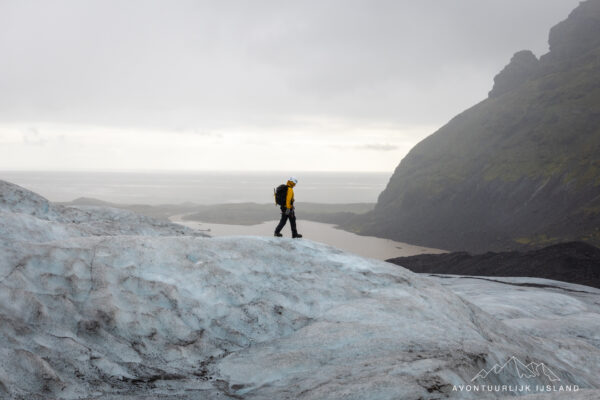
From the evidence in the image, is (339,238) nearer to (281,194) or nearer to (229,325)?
(281,194)

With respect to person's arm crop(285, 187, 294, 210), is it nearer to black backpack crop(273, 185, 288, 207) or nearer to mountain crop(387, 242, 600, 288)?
black backpack crop(273, 185, 288, 207)

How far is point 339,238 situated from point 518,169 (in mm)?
39922

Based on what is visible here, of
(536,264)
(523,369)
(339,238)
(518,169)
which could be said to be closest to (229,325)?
(523,369)

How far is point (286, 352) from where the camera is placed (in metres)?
9.75

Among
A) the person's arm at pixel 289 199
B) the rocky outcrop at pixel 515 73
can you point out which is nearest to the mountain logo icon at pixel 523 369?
the person's arm at pixel 289 199

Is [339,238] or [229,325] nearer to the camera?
[229,325]

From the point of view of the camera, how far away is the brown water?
73.8m

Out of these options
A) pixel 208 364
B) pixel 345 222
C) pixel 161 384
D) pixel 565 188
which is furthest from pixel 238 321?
pixel 345 222

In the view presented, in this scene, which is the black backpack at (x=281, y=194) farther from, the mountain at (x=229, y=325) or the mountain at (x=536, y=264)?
the mountain at (x=536, y=264)

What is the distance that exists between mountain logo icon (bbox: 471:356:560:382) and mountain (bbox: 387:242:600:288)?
26.4 meters

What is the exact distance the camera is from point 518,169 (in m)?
83.1

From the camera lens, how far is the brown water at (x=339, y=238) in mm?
73806

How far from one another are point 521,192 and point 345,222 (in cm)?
4527

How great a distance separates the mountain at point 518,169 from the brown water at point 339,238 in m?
4.18
